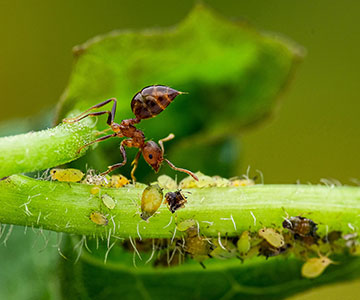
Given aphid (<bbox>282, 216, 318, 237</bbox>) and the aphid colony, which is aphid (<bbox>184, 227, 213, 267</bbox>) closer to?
the aphid colony

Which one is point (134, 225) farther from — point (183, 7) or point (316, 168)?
point (183, 7)

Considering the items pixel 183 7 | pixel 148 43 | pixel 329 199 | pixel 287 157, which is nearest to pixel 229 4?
pixel 183 7

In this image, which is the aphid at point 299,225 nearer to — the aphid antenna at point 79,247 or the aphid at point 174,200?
the aphid at point 174,200

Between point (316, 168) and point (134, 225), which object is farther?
point (316, 168)

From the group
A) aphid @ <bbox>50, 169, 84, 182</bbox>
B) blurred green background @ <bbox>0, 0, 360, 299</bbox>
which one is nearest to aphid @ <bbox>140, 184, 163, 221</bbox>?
aphid @ <bbox>50, 169, 84, 182</bbox>

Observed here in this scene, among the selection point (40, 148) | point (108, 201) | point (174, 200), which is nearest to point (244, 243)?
point (174, 200)

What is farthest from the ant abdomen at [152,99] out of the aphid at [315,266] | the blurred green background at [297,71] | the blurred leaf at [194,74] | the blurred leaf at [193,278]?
the blurred green background at [297,71]

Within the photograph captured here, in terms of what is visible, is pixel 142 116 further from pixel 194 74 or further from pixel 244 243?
pixel 194 74
